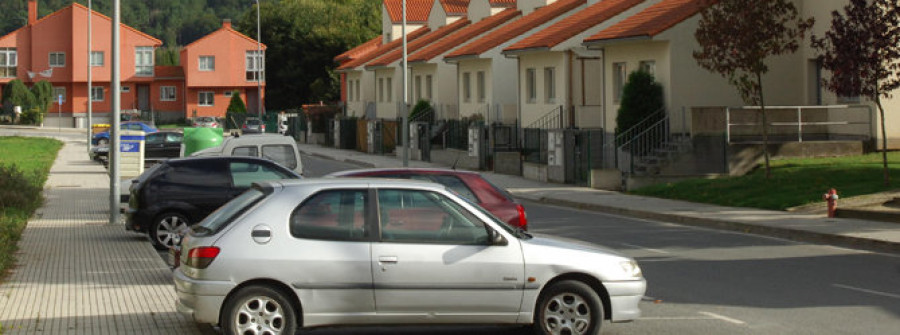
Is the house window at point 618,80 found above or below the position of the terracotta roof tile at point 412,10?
below

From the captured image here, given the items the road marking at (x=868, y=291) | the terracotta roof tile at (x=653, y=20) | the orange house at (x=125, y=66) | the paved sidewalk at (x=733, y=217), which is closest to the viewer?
the road marking at (x=868, y=291)

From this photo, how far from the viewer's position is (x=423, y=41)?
65.2 metres

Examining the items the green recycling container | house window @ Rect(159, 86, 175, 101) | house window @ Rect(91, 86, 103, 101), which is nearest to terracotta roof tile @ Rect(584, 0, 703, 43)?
the green recycling container

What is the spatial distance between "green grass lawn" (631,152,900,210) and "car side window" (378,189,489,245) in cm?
1611

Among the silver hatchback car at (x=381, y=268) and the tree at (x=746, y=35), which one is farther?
the tree at (x=746, y=35)

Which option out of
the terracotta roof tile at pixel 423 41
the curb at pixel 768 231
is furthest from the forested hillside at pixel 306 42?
the curb at pixel 768 231

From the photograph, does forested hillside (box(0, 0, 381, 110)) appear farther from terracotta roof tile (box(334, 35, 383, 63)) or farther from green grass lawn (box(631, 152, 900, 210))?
green grass lawn (box(631, 152, 900, 210))

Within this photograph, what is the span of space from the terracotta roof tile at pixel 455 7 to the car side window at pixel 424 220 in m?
58.8

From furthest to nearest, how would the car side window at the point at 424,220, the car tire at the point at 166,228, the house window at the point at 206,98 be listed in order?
the house window at the point at 206,98 < the car tire at the point at 166,228 < the car side window at the point at 424,220

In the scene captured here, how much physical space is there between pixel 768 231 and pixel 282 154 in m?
9.40

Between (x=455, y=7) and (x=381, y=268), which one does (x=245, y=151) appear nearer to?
(x=381, y=268)

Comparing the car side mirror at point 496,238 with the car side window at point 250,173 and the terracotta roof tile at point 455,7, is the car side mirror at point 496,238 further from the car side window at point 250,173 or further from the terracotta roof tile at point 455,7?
the terracotta roof tile at point 455,7

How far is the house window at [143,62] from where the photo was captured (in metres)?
103

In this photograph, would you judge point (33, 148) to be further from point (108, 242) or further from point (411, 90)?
point (108, 242)
